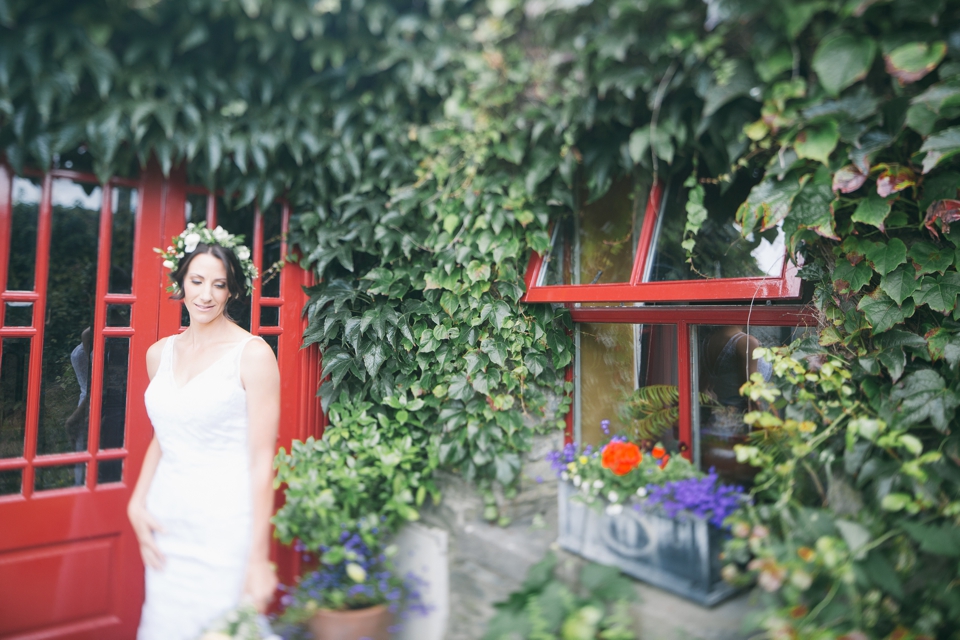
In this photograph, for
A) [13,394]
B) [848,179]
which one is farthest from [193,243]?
[848,179]

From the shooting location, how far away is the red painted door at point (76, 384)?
232cm

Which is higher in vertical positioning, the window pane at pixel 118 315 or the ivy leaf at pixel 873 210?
the ivy leaf at pixel 873 210

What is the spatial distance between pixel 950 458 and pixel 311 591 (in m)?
2.42

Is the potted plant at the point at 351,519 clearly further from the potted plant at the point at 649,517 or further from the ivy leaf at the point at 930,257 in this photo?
the ivy leaf at the point at 930,257

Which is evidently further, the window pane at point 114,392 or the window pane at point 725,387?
the window pane at point 114,392

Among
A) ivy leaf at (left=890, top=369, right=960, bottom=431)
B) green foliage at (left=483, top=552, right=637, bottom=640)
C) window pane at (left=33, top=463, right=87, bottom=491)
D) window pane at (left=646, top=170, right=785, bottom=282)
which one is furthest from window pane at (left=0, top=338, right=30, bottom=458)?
ivy leaf at (left=890, top=369, right=960, bottom=431)

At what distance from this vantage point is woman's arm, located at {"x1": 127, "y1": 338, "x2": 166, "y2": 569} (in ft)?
7.72

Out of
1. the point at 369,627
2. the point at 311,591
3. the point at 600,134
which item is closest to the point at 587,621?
the point at 369,627

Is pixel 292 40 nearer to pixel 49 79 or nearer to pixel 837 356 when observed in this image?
pixel 49 79

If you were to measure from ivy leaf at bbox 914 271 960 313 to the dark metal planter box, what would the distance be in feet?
3.58

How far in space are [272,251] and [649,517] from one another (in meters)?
2.32

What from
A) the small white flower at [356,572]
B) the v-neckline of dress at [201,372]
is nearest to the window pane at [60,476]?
the v-neckline of dress at [201,372]

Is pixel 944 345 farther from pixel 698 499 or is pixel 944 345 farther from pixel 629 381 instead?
pixel 629 381

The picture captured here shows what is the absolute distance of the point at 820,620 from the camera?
1.54 m
